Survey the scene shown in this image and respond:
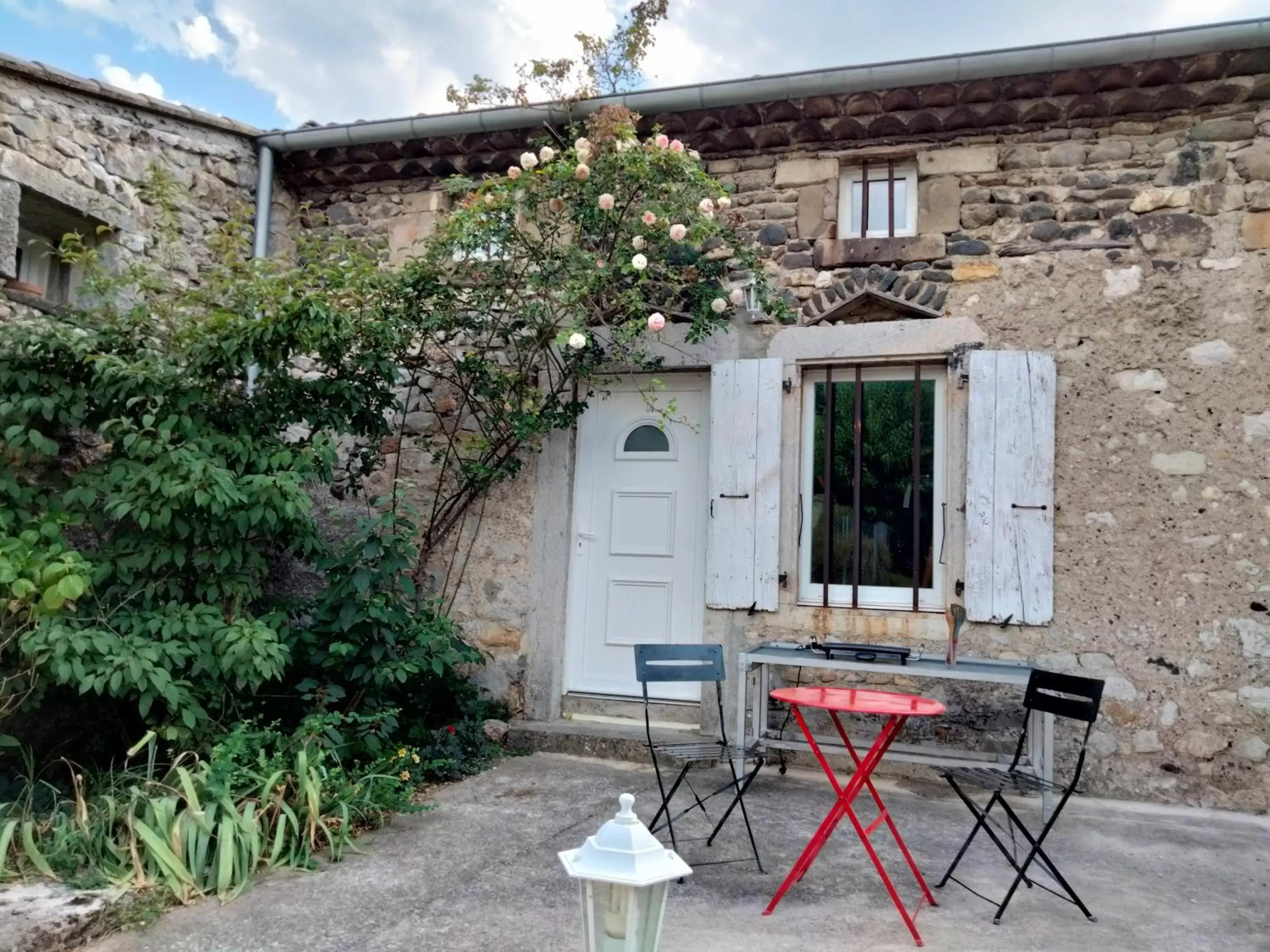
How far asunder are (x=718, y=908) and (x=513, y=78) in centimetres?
489

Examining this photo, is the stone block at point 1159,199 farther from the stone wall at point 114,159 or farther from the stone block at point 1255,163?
the stone wall at point 114,159

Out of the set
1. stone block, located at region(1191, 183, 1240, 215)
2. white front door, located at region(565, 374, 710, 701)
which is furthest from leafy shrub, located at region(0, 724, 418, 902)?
stone block, located at region(1191, 183, 1240, 215)

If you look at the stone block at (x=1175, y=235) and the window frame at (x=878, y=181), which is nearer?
the stone block at (x=1175, y=235)

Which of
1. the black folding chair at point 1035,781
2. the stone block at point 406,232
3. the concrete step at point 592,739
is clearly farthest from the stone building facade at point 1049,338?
the black folding chair at point 1035,781

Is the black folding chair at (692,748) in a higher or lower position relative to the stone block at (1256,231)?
lower

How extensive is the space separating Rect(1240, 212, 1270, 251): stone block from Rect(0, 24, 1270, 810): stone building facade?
15mm

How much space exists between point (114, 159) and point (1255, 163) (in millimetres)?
6216

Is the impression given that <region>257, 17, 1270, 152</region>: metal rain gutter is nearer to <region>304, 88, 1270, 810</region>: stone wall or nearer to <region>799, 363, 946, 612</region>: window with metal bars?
<region>304, 88, 1270, 810</region>: stone wall

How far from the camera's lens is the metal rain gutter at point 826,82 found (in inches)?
174

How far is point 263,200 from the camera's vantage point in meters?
5.80

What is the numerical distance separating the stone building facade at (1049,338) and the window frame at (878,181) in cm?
1

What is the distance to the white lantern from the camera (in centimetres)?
154

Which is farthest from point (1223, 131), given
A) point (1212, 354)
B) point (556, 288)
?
point (556, 288)

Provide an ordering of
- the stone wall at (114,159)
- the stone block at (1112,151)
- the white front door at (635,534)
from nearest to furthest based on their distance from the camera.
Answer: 1. the stone wall at (114,159)
2. the stone block at (1112,151)
3. the white front door at (635,534)
